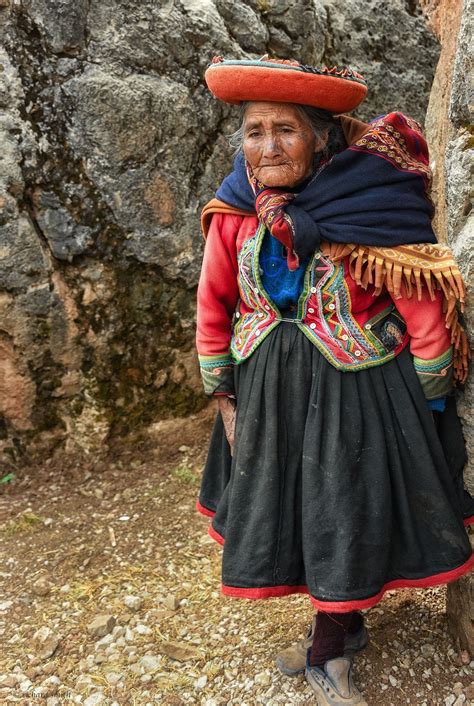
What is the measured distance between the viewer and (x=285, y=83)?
1666mm

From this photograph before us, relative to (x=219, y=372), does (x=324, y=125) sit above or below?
above

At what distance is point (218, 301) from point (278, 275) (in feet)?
0.79

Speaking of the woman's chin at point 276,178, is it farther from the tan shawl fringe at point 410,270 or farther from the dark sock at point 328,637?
the dark sock at point 328,637

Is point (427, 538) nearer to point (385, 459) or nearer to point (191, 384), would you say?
point (385, 459)

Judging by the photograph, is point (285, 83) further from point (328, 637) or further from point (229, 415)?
point (328, 637)

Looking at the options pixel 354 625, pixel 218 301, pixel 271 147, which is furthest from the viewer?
pixel 354 625

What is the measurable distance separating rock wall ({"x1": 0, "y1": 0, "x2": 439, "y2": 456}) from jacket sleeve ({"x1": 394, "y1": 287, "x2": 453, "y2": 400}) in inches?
74.0

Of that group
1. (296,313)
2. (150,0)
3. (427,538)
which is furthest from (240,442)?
(150,0)

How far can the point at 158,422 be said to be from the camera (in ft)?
12.0

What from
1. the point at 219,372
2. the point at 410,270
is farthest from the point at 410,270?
the point at 219,372

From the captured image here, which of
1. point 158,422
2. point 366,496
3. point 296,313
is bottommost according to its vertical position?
point 158,422

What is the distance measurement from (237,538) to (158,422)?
180cm

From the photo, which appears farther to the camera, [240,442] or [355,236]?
[240,442]

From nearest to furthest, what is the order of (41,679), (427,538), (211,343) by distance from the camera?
(427,538)
(211,343)
(41,679)
